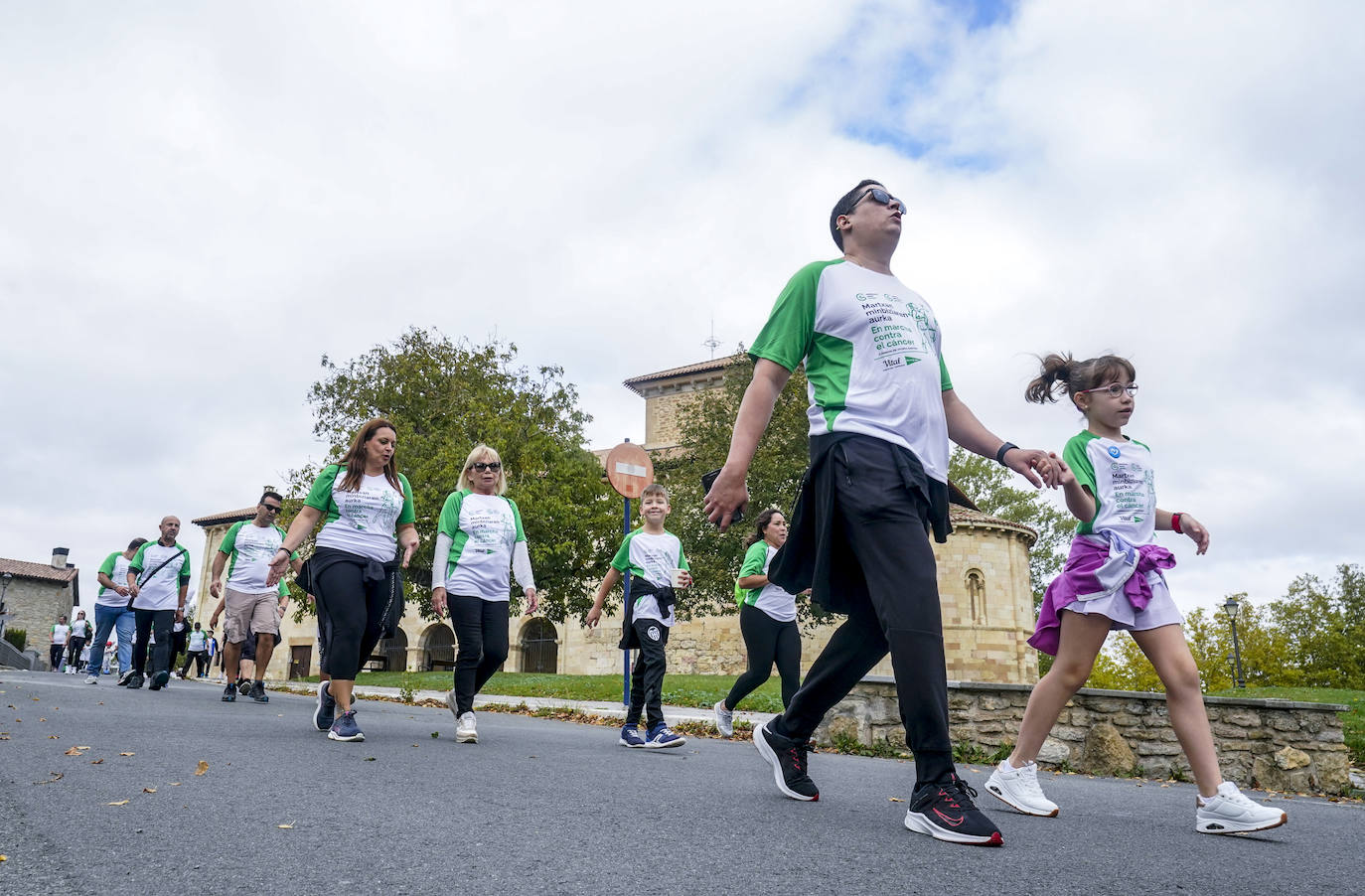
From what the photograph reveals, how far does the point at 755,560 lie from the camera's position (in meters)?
7.34

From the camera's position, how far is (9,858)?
7.18 feet

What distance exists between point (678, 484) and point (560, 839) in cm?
2564

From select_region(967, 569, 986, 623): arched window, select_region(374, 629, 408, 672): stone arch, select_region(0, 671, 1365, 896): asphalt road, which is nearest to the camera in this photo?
select_region(0, 671, 1365, 896): asphalt road

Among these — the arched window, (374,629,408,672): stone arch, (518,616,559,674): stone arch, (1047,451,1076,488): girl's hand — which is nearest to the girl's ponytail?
(1047,451,1076,488): girl's hand

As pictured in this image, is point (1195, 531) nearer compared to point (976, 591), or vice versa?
point (1195, 531)

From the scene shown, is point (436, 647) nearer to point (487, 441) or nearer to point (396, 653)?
point (396, 653)

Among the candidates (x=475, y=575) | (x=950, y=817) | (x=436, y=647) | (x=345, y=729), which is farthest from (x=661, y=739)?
(x=436, y=647)

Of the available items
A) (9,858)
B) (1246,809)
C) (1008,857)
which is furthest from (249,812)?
(1246,809)

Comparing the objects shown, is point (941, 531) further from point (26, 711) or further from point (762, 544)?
point (26, 711)

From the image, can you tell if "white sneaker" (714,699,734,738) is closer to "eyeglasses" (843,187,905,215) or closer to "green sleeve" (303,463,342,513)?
"green sleeve" (303,463,342,513)

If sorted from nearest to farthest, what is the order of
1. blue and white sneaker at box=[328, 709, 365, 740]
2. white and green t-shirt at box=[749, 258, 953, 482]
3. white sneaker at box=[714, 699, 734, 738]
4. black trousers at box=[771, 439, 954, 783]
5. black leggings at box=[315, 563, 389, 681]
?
black trousers at box=[771, 439, 954, 783] → white and green t-shirt at box=[749, 258, 953, 482] → blue and white sneaker at box=[328, 709, 365, 740] → black leggings at box=[315, 563, 389, 681] → white sneaker at box=[714, 699, 734, 738]

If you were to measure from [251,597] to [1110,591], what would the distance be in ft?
29.9

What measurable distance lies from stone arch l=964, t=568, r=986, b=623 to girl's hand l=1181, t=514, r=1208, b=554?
31.9 meters

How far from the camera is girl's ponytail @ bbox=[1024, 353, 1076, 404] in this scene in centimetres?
421
